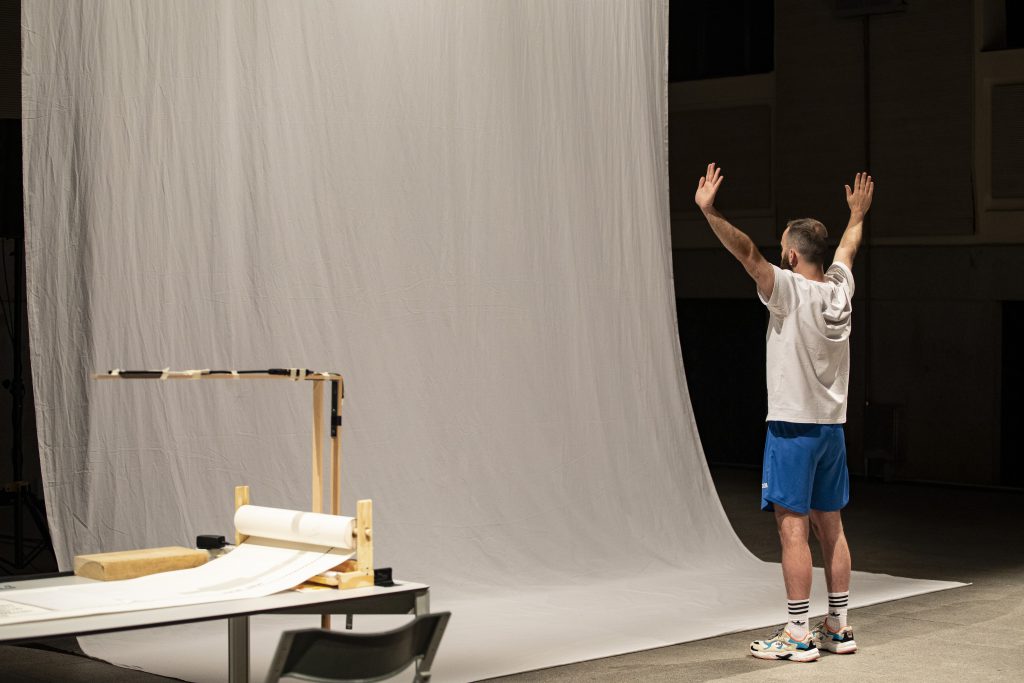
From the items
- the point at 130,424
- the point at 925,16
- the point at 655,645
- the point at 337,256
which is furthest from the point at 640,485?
the point at 925,16

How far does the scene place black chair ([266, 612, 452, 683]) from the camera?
2523mm

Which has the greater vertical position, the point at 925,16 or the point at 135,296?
the point at 925,16

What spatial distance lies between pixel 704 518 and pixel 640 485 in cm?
43

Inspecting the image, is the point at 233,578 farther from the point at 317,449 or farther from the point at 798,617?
the point at 798,617

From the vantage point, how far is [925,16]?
1062 centimetres

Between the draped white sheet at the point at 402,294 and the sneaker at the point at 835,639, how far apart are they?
48 cm

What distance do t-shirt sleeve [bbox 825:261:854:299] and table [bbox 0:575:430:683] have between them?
7.23 feet

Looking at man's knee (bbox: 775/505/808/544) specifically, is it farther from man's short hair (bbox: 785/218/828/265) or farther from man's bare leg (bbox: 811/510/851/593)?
man's short hair (bbox: 785/218/828/265)

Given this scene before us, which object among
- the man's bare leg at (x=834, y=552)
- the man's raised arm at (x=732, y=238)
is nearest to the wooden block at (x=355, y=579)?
the man's raised arm at (x=732, y=238)

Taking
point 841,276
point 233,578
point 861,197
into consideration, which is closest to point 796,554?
point 841,276

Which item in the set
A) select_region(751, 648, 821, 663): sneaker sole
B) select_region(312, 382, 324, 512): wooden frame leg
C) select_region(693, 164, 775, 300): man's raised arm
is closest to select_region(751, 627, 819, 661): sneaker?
select_region(751, 648, 821, 663): sneaker sole

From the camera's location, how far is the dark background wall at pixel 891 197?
34.2 feet

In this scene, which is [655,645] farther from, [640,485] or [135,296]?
[135,296]

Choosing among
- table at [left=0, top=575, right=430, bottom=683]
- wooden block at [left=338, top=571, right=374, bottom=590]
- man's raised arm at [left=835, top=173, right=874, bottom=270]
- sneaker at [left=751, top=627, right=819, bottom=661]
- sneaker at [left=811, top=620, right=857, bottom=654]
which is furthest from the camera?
man's raised arm at [left=835, top=173, right=874, bottom=270]
